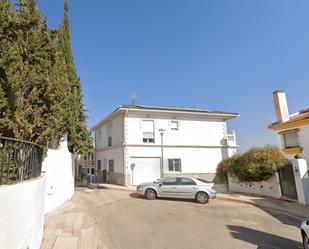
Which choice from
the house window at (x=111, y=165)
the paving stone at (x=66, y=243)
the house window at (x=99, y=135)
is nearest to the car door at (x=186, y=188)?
the paving stone at (x=66, y=243)

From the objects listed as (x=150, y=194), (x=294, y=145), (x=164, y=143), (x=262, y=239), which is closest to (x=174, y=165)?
(x=164, y=143)

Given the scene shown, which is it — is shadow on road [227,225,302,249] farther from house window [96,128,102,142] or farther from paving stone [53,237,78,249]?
house window [96,128,102,142]

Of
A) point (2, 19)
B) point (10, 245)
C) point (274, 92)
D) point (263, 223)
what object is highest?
point (274, 92)

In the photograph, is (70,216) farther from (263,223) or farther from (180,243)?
(263,223)

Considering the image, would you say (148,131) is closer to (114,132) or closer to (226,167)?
(114,132)

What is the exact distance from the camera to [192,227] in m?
7.71

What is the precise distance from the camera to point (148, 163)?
20188mm

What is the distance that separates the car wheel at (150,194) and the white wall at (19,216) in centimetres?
886

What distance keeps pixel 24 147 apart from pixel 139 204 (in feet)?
26.9

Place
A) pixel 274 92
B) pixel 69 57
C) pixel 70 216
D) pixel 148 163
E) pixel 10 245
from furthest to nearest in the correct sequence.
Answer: pixel 148 163 → pixel 274 92 → pixel 69 57 → pixel 70 216 → pixel 10 245

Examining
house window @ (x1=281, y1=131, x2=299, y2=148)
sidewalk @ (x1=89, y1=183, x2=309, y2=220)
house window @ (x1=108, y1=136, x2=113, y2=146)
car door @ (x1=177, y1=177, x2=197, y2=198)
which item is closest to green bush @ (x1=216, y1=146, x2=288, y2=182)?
sidewalk @ (x1=89, y1=183, x2=309, y2=220)

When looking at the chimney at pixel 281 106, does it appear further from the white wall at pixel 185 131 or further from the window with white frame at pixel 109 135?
the window with white frame at pixel 109 135

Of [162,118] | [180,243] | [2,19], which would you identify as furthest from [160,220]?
[162,118]

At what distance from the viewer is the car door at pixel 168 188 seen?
13204mm
